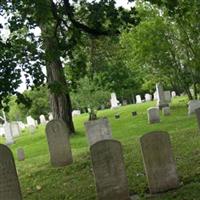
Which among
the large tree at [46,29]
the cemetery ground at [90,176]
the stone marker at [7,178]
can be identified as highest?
the large tree at [46,29]

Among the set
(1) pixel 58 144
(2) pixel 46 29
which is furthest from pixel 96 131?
(2) pixel 46 29

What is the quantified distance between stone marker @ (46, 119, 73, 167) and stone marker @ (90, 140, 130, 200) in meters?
4.88

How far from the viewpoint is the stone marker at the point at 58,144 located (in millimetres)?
14812

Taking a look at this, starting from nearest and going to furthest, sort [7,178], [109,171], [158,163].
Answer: [7,178], [109,171], [158,163]

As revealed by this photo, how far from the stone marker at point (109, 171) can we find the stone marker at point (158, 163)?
1.60 ft

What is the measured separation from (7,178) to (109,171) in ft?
6.16

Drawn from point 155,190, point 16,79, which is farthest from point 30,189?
point 155,190

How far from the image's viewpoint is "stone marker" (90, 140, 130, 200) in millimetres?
9781

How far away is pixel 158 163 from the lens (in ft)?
33.1

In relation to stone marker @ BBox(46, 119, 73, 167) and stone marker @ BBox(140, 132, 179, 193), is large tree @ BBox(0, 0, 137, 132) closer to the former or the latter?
stone marker @ BBox(46, 119, 73, 167)

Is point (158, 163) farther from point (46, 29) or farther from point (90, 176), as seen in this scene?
point (46, 29)

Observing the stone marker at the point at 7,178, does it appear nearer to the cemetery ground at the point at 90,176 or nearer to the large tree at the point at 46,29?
the cemetery ground at the point at 90,176

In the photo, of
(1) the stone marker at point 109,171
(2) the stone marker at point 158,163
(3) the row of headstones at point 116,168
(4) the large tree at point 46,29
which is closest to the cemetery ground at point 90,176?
(2) the stone marker at point 158,163

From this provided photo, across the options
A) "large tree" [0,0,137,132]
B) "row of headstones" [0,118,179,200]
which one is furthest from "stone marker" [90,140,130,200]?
"large tree" [0,0,137,132]
